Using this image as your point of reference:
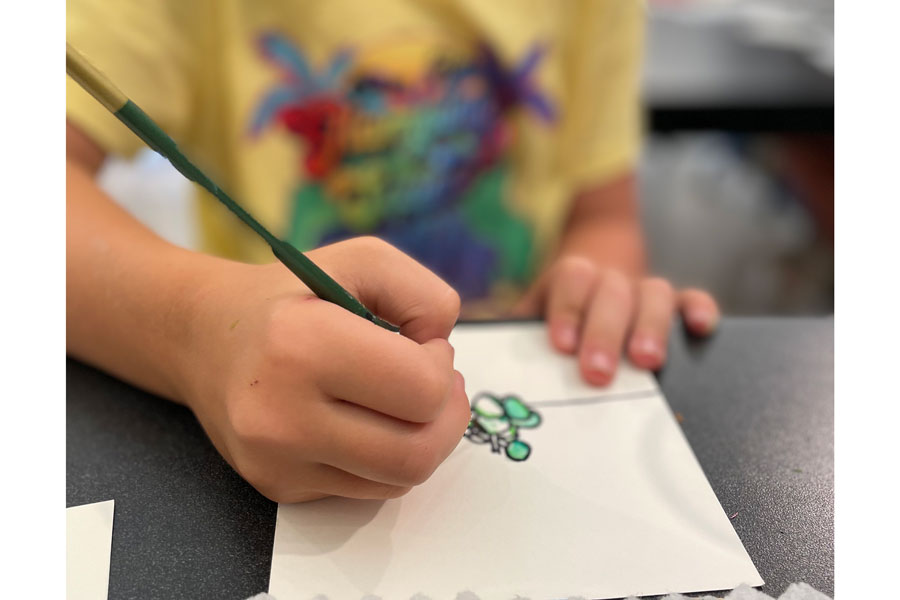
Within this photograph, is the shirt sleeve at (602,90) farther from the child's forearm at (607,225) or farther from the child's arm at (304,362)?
the child's arm at (304,362)

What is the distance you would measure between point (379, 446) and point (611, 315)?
0.20 meters

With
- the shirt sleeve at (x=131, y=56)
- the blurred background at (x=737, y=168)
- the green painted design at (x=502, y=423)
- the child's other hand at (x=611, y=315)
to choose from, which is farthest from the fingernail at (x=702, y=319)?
the blurred background at (x=737, y=168)

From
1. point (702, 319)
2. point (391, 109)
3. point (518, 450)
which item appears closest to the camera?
point (518, 450)

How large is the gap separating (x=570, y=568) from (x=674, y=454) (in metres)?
0.09

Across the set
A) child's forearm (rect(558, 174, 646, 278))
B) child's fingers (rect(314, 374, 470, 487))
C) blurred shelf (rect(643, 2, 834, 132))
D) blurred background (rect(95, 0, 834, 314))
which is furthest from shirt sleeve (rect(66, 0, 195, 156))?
blurred shelf (rect(643, 2, 834, 132))

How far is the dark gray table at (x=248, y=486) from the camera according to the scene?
27cm

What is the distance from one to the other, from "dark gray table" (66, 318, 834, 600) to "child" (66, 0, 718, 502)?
0.06 feet

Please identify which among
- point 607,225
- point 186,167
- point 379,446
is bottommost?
point 607,225

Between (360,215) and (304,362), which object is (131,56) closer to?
(360,215)

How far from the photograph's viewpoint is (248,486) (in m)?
0.30

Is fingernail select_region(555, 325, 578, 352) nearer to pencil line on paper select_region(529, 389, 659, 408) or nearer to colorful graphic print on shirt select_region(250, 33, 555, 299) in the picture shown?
pencil line on paper select_region(529, 389, 659, 408)

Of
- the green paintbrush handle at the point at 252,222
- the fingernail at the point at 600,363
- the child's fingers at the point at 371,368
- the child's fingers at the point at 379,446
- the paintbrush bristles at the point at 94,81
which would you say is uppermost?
the paintbrush bristles at the point at 94,81

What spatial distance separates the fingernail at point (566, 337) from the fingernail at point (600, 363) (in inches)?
0.7

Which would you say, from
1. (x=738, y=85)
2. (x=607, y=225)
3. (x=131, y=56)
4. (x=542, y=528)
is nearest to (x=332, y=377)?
(x=542, y=528)
